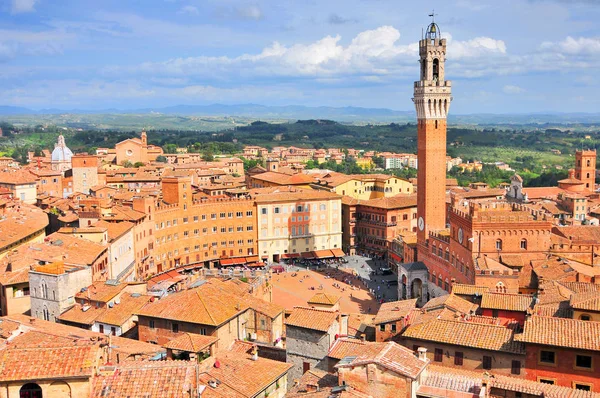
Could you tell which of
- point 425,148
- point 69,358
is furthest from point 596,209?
point 69,358

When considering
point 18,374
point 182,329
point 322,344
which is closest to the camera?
point 18,374

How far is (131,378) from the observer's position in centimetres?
1769

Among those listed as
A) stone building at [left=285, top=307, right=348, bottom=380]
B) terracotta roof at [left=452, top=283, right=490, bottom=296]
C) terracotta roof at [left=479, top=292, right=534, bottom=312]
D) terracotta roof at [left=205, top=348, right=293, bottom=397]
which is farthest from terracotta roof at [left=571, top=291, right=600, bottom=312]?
terracotta roof at [left=205, top=348, right=293, bottom=397]

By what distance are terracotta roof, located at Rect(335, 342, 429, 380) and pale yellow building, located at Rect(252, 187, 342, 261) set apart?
202 feet

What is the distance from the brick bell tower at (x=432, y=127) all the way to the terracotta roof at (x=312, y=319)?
3949 centimetres

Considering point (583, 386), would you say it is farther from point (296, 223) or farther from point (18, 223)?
point (296, 223)

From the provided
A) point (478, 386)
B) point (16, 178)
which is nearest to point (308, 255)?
point (16, 178)

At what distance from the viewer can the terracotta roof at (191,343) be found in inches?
1048

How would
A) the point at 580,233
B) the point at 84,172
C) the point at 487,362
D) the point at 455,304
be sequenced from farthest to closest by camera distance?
the point at 84,172, the point at 580,233, the point at 455,304, the point at 487,362

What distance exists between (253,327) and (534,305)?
13.8 metres

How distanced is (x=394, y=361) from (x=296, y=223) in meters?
64.1

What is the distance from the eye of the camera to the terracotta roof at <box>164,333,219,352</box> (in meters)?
26.6

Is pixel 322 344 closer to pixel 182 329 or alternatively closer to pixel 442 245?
pixel 182 329

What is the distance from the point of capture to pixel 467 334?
84.5 ft
